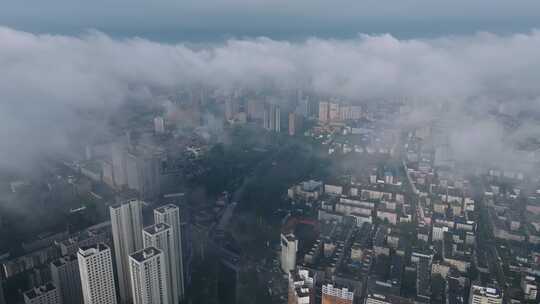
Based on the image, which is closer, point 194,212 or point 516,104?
point 194,212

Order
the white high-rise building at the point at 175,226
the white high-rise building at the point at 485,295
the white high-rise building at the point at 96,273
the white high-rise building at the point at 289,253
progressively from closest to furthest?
the white high-rise building at the point at 96,273
the white high-rise building at the point at 485,295
the white high-rise building at the point at 175,226
the white high-rise building at the point at 289,253

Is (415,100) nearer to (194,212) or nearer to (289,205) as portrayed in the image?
(289,205)

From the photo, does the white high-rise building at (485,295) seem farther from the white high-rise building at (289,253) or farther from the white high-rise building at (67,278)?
the white high-rise building at (67,278)

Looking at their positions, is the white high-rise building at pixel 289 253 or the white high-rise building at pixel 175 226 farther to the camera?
the white high-rise building at pixel 289 253

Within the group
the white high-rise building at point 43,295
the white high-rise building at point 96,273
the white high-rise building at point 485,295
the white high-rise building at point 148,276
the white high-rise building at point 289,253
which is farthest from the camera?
the white high-rise building at point 289,253

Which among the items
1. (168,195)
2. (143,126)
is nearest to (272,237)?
(168,195)

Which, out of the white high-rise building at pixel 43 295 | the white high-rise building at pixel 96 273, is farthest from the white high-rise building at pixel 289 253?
the white high-rise building at pixel 43 295
